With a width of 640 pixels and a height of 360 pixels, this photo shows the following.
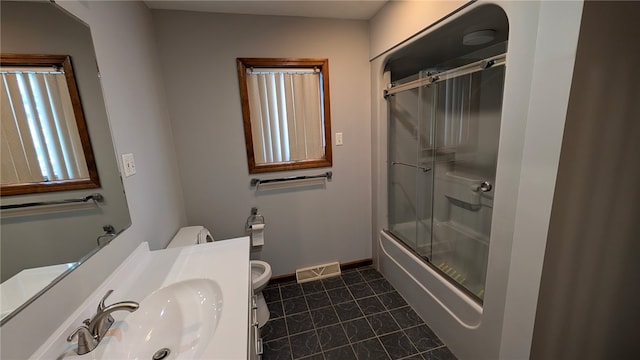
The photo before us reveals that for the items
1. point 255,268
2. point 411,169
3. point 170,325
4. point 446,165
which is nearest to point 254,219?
point 255,268

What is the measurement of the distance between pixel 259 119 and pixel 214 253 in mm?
1223

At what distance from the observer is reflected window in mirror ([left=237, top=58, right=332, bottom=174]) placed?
2.05 meters

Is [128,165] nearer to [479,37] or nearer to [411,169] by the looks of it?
[411,169]

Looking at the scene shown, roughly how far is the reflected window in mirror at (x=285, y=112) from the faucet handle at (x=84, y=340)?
4.95 ft

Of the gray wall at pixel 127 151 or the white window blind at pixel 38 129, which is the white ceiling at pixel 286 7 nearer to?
the gray wall at pixel 127 151

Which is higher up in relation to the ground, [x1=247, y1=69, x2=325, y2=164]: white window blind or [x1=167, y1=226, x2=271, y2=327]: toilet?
[x1=247, y1=69, x2=325, y2=164]: white window blind

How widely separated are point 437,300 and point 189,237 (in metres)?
1.76

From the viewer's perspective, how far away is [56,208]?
83cm

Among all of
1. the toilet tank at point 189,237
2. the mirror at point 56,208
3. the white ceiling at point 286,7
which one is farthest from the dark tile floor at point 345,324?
the white ceiling at point 286,7

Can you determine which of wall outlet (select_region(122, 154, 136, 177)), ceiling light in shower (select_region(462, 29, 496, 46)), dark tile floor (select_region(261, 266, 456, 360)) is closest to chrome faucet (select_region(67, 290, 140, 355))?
wall outlet (select_region(122, 154, 136, 177))

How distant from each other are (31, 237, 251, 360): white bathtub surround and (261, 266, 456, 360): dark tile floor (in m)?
0.88

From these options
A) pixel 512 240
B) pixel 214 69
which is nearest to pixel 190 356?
pixel 512 240

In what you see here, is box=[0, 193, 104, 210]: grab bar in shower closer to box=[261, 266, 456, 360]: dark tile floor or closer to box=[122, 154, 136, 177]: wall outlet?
Result: box=[122, 154, 136, 177]: wall outlet

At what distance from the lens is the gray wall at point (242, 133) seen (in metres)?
1.91
